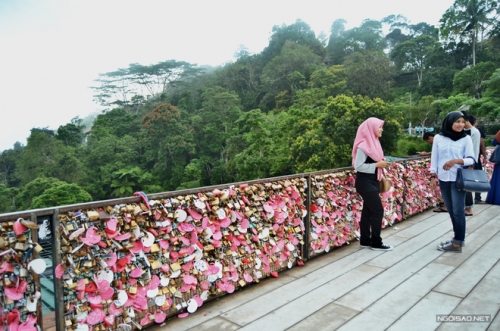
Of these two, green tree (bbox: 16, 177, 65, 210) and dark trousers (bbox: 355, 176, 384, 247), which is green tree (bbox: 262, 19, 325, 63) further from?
dark trousers (bbox: 355, 176, 384, 247)

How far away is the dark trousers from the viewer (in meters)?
3.00

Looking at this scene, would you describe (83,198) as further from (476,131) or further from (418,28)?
(418,28)

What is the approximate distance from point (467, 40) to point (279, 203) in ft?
131

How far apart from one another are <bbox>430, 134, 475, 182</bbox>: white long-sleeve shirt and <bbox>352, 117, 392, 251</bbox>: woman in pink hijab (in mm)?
514

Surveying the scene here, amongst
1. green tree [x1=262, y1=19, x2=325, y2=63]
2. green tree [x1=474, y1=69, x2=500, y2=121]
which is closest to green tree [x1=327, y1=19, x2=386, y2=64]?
green tree [x1=262, y1=19, x2=325, y2=63]

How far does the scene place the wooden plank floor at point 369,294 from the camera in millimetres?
1872

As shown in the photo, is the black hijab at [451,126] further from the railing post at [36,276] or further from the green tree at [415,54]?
the green tree at [415,54]

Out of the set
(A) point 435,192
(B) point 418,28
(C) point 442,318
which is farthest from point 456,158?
(B) point 418,28

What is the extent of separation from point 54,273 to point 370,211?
2.47 m

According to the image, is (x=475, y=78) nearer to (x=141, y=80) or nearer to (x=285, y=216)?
(x=285, y=216)

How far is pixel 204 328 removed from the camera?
1.84 meters

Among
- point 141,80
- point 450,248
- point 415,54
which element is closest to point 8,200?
point 450,248

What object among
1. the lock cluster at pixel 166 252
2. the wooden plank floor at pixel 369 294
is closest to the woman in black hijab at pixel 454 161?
the wooden plank floor at pixel 369 294

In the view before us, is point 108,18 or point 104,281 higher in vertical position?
point 108,18
